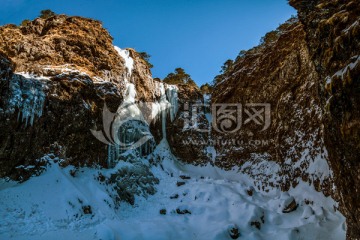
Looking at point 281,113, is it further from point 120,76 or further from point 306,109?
point 120,76

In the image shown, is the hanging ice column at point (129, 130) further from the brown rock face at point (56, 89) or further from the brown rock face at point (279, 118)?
the brown rock face at point (279, 118)

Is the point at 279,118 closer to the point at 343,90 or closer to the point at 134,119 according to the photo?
the point at 134,119

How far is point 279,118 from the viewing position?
1978cm

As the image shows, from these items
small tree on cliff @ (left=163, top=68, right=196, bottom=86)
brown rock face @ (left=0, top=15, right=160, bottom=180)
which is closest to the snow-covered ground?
brown rock face @ (left=0, top=15, right=160, bottom=180)

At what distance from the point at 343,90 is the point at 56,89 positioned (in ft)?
53.3

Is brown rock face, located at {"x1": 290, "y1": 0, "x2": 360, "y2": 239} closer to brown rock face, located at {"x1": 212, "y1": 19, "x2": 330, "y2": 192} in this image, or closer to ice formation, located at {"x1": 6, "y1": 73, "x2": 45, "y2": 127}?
brown rock face, located at {"x1": 212, "y1": 19, "x2": 330, "y2": 192}

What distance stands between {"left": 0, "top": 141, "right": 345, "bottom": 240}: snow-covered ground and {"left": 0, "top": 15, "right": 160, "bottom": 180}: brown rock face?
53.0 inches

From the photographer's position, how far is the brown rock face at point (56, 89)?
13930 mm

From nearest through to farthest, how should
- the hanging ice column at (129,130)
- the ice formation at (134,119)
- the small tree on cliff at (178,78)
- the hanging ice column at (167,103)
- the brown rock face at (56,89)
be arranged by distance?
1. the brown rock face at (56,89)
2. the hanging ice column at (129,130)
3. the ice formation at (134,119)
4. the hanging ice column at (167,103)
5. the small tree on cliff at (178,78)

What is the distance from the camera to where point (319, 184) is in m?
14.5

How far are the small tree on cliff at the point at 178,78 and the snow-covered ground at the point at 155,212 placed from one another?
2363 centimetres

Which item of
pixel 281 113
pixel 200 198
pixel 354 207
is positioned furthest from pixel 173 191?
pixel 354 207

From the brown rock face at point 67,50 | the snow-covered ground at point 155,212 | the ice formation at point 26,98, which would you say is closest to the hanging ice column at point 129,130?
the brown rock face at point 67,50

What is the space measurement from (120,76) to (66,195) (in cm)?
1342
